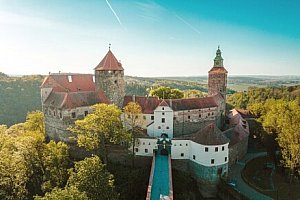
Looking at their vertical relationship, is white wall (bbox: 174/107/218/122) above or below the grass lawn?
above

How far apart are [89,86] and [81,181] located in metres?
23.0

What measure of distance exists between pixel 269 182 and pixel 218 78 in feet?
64.4

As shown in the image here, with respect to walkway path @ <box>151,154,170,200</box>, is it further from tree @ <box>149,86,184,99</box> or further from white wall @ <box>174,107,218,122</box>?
tree @ <box>149,86,184,99</box>

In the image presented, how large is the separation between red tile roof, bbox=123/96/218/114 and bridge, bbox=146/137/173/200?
501 cm

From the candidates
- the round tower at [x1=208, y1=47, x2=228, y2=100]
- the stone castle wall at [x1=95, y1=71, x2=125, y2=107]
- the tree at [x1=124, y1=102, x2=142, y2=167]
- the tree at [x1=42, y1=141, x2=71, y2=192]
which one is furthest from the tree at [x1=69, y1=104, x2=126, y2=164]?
the round tower at [x1=208, y1=47, x2=228, y2=100]

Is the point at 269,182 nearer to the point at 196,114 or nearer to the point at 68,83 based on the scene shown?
the point at 196,114

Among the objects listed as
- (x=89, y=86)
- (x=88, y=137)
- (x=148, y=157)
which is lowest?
(x=148, y=157)

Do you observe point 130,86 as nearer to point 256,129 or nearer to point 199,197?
point 256,129

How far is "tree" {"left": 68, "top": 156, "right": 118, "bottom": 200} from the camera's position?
22.2 m

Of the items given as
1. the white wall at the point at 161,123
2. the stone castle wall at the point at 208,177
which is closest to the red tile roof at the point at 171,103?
the white wall at the point at 161,123

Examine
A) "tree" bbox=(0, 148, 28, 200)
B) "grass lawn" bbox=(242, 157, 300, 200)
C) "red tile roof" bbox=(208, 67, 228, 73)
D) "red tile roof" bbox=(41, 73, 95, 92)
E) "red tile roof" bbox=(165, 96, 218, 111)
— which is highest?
"red tile roof" bbox=(208, 67, 228, 73)

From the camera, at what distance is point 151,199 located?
21.6 m

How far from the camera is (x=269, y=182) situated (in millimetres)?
32750

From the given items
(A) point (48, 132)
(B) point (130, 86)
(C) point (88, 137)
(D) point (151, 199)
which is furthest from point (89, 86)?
(B) point (130, 86)
